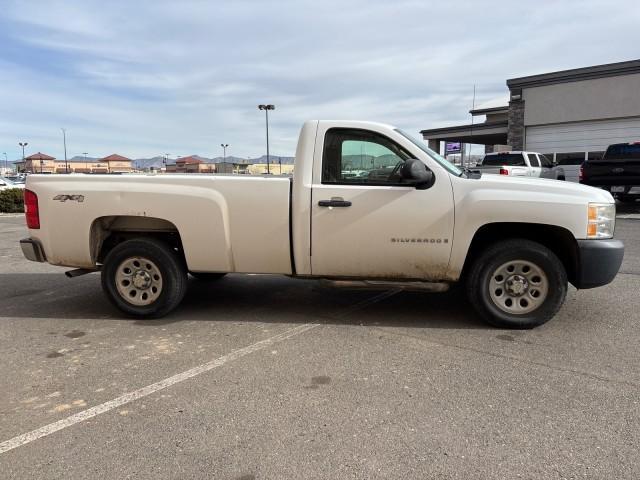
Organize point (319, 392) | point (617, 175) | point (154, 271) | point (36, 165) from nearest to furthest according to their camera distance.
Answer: point (319, 392) < point (154, 271) < point (617, 175) < point (36, 165)

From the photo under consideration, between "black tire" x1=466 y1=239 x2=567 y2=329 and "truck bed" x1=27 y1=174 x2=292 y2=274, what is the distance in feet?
6.08

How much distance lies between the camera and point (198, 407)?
3318 mm

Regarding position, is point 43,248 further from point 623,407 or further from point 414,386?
point 623,407

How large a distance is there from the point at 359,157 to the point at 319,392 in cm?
235

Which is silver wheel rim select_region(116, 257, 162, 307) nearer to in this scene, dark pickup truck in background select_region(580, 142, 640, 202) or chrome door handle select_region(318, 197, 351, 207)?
chrome door handle select_region(318, 197, 351, 207)

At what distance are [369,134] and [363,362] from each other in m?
2.19

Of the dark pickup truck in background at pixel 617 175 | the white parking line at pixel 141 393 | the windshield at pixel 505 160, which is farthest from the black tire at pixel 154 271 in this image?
the windshield at pixel 505 160

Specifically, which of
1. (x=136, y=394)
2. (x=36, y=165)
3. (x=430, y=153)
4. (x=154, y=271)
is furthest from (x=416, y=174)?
(x=36, y=165)

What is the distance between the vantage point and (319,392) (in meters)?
3.52

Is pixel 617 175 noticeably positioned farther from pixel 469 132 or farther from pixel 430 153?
pixel 469 132

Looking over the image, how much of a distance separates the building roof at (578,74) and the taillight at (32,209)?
2217 centimetres

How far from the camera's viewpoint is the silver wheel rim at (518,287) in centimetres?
472

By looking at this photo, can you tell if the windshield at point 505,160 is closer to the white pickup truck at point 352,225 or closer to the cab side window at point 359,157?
the white pickup truck at point 352,225

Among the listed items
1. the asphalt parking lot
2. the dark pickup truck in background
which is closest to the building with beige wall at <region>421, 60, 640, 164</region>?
the dark pickup truck in background
